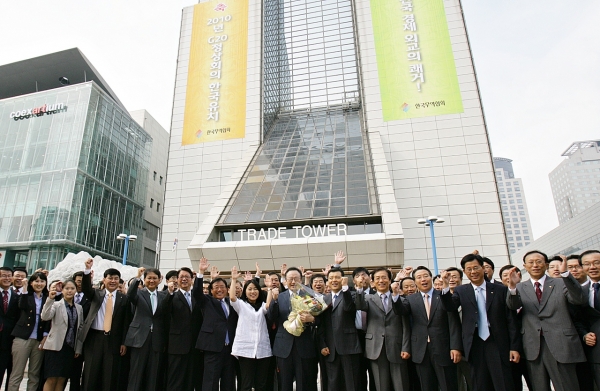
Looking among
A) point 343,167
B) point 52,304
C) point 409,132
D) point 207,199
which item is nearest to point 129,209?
point 207,199

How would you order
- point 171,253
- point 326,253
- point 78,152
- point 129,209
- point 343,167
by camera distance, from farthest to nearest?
1. point 129,209
2. point 78,152
3. point 171,253
4. point 343,167
5. point 326,253

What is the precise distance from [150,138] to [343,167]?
31.1 m

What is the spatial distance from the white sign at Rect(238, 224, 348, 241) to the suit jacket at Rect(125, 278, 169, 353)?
1123 cm

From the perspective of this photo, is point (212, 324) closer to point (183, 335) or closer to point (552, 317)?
point (183, 335)

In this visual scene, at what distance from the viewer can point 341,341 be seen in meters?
5.65

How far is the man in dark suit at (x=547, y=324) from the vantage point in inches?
181

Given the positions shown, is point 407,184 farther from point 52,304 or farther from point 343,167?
point 52,304

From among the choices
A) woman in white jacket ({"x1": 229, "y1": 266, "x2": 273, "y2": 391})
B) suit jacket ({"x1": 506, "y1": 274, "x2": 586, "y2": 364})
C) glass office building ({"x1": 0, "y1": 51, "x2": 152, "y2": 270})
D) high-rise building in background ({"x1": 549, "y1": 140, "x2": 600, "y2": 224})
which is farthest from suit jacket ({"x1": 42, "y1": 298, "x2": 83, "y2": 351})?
high-rise building in background ({"x1": 549, "y1": 140, "x2": 600, "y2": 224})

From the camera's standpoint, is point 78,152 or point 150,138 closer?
point 78,152

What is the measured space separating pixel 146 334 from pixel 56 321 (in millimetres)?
1579

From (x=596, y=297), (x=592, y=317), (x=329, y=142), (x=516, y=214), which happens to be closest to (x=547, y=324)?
(x=592, y=317)

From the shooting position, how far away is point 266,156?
2297 centimetres

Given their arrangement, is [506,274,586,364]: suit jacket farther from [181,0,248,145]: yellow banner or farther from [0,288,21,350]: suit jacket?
[181,0,248,145]: yellow banner

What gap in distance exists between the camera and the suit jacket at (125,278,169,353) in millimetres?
5875
